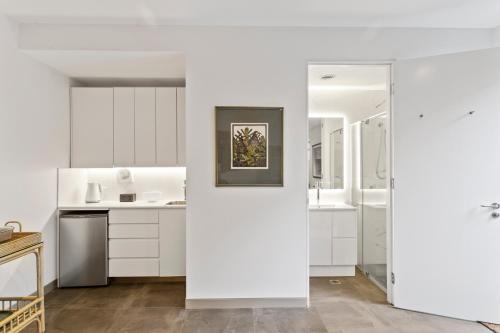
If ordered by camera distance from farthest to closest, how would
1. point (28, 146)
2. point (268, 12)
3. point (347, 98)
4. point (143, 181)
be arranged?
point (347, 98)
point (143, 181)
point (28, 146)
point (268, 12)

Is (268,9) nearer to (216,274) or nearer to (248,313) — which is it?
(216,274)

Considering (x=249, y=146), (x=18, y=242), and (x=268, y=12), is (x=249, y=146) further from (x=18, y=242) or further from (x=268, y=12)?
(x=18, y=242)

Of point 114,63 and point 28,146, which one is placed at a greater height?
point 114,63

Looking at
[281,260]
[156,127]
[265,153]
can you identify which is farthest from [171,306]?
[156,127]

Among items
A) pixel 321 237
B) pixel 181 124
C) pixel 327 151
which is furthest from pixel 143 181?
pixel 327 151

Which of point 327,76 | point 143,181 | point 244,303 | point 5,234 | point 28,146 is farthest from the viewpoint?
point 143,181

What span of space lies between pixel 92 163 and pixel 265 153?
2.14 m

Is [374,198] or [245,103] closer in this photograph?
[245,103]

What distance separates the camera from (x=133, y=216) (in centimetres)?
361

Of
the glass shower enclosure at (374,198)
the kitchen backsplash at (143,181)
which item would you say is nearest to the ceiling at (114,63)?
the kitchen backsplash at (143,181)

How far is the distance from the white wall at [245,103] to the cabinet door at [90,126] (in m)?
0.89

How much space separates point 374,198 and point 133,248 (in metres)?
2.72

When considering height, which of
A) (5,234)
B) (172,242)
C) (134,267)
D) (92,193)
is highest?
(92,193)

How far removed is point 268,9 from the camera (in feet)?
9.01
